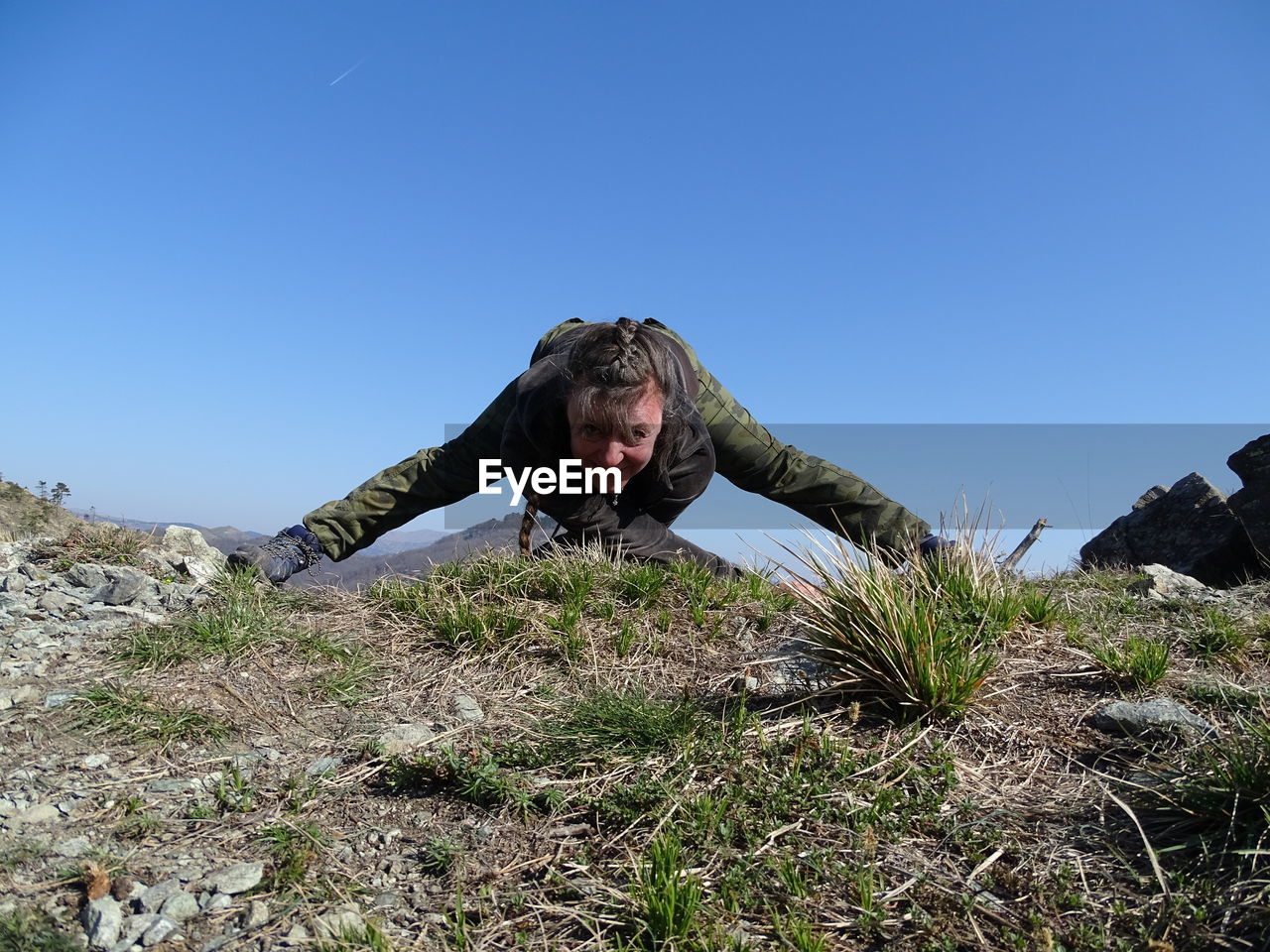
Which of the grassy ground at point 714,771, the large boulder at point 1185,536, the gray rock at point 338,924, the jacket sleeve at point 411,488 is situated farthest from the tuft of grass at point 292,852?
the large boulder at point 1185,536

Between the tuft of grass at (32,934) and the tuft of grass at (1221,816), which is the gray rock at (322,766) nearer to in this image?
the tuft of grass at (32,934)

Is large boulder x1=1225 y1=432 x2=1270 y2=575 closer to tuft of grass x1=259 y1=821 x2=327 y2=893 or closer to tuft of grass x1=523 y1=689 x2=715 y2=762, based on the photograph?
tuft of grass x1=523 y1=689 x2=715 y2=762

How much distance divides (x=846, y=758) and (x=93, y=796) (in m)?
2.52

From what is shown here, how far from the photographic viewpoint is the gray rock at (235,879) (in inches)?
93.4

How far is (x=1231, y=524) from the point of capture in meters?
7.80

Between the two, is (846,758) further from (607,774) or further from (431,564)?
(431,564)

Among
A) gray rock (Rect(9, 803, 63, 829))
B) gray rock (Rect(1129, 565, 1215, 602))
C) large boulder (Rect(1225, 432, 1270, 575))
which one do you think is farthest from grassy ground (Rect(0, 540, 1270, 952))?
large boulder (Rect(1225, 432, 1270, 575))

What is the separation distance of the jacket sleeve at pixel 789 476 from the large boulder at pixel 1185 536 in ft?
10.7

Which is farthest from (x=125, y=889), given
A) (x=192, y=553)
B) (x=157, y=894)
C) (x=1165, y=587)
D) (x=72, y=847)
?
(x=1165, y=587)

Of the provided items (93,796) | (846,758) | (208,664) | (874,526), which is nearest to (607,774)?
(846,758)

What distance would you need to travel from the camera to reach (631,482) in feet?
18.4

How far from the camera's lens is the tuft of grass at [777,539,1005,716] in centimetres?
297
